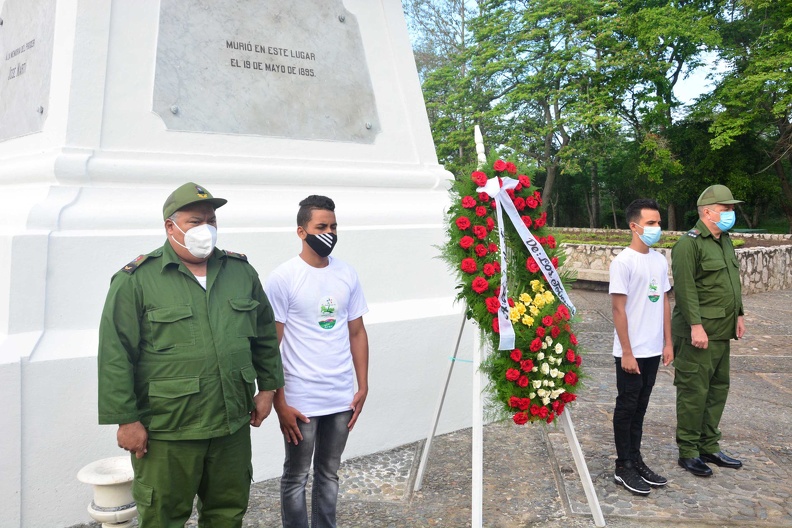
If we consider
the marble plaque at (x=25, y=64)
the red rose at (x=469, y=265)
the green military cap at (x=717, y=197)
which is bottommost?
the red rose at (x=469, y=265)

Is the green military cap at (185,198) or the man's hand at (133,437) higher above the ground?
the green military cap at (185,198)

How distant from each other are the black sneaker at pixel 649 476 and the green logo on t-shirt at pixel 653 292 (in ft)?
3.49

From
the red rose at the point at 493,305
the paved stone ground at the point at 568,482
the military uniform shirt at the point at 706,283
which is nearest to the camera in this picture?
the red rose at the point at 493,305

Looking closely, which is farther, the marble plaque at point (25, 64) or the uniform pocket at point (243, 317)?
the marble plaque at point (25, 64)

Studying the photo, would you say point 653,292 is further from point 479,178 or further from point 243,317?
point 243,317

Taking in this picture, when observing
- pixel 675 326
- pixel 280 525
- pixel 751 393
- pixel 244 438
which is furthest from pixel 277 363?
pixel 751 393

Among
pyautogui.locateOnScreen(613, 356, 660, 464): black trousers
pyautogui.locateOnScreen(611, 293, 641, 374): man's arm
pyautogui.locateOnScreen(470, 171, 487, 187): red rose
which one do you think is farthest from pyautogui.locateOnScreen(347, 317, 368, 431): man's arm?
pyautogui.locateOnScreen(613, 356, 660, 464): black trousers

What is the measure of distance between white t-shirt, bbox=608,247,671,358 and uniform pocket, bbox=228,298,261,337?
240 cm

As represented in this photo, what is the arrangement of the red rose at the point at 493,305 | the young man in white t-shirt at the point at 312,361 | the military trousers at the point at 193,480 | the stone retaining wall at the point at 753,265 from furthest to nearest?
the stone retaining wall at the point at 753,265, the red rose at the point at 493,305, the young man in white t-shirt at the point at 312,361, the military trousers at the point at 193,480

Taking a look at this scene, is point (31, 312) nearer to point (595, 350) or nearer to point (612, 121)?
point (595, 350)

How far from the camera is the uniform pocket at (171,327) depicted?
2.52m

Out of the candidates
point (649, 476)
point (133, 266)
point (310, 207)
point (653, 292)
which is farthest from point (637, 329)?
point (133, 266)

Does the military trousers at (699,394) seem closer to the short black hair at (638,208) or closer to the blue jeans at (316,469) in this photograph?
the short black hair at (638,208)

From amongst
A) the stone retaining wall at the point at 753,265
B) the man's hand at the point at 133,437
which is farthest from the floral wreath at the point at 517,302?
the stone retaining wall at the point at 753,265
